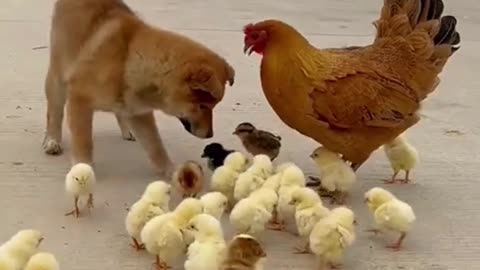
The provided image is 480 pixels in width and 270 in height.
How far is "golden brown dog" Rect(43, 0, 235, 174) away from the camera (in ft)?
11.5

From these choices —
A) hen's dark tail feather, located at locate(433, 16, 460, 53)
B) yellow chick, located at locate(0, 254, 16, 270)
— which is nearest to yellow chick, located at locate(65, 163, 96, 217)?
yellow chick, located at locate(0, 254, 16, 270)

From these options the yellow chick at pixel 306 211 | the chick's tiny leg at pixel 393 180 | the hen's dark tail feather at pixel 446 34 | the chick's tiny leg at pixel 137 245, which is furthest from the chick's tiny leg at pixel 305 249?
the hen's dark tail feather at pixel 446 34

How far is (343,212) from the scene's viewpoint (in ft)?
9.74

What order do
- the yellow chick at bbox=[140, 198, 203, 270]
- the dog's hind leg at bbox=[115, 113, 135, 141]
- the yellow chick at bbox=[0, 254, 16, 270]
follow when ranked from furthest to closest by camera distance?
the dog's hind leg at bbox=[115, 113, 135, 141], the yellow chick at bbox=[140, 198, 203, 270], the yellow chick at bbox=[0, 254, 16, 270]

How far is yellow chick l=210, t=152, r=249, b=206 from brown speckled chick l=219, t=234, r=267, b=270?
726mm

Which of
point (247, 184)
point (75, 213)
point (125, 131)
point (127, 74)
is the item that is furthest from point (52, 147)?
point (247, 184)

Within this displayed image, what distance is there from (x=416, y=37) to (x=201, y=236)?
1.23 meters

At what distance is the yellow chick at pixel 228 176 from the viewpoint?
11.1 feet

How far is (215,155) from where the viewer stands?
3.69 m

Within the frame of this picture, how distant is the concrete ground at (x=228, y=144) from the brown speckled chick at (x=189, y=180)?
19 cm

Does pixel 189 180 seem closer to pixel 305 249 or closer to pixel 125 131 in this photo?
pixel 305 249

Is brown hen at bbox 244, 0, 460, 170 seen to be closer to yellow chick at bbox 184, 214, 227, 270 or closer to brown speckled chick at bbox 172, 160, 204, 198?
brown speckled chick at bbox 172, 160, 204, 198

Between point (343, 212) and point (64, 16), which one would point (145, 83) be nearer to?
point (64, 16)

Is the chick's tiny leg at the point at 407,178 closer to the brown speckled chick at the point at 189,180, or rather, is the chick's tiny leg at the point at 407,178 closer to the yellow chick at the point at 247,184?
the yellow chick at the point at 247,184
